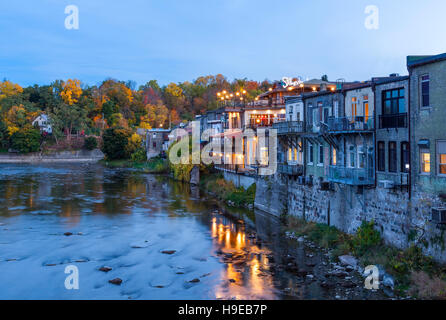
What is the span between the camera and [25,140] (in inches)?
4176

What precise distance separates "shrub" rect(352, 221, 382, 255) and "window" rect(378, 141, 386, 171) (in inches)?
122

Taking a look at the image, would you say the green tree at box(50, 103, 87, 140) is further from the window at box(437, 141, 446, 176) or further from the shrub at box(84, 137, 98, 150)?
the window at box(437, 141, 446, 176)

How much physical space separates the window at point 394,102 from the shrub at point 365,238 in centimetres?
616

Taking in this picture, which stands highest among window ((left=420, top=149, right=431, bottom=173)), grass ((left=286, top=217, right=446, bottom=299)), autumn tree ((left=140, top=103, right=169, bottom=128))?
autumn tree ((left=140, top=103, right=169, bottom=128))

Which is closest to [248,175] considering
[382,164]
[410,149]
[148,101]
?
[382,164]

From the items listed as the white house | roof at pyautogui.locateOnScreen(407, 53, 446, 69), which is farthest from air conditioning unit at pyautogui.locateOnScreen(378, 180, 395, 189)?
the white house

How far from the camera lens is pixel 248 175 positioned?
42.6 meters

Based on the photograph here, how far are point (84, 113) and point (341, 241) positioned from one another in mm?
109535

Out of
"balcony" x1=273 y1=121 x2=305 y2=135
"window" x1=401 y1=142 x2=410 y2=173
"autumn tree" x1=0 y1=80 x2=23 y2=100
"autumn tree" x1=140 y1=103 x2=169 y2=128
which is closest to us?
"window" x1=401 y1=142 x2=410 y2=173

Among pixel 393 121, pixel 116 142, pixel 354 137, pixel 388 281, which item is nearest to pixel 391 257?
pixel 388 281

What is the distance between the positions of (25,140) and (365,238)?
332 feet

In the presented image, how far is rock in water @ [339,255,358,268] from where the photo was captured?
21666mm

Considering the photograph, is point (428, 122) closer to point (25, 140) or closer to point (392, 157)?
point (392, 157)
